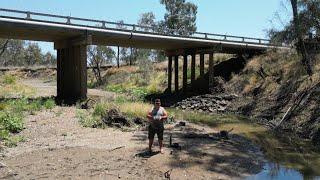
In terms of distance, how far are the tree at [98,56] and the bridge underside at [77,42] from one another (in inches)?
1168

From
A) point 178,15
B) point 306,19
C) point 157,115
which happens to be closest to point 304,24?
point 306,19

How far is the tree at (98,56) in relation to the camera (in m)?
77.7

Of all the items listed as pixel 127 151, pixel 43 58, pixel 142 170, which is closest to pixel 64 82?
pixel 127 151

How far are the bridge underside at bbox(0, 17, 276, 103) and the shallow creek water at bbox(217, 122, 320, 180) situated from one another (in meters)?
14.6

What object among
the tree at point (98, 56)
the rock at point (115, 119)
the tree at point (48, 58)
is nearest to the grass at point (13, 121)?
the rock at point (115, 119)

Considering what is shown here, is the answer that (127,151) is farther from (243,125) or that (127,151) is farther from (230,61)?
(230,61)

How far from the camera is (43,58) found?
14275cm

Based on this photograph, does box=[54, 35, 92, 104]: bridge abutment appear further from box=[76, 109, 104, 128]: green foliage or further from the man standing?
the man standing

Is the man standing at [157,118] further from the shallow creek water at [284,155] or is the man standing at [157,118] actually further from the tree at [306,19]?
the tree at [306,19]

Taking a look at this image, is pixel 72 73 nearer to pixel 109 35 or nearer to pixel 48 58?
pixel 109 35

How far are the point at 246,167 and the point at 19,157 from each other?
7587mm

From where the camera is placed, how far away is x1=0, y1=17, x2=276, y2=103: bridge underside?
3534 centimetres

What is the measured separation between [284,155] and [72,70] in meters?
25.0

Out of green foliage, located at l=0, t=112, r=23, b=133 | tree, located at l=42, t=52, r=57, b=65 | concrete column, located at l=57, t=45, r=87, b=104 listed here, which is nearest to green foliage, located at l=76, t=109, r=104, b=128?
green foliage, located at l=0, t=112, r=23, b=133
